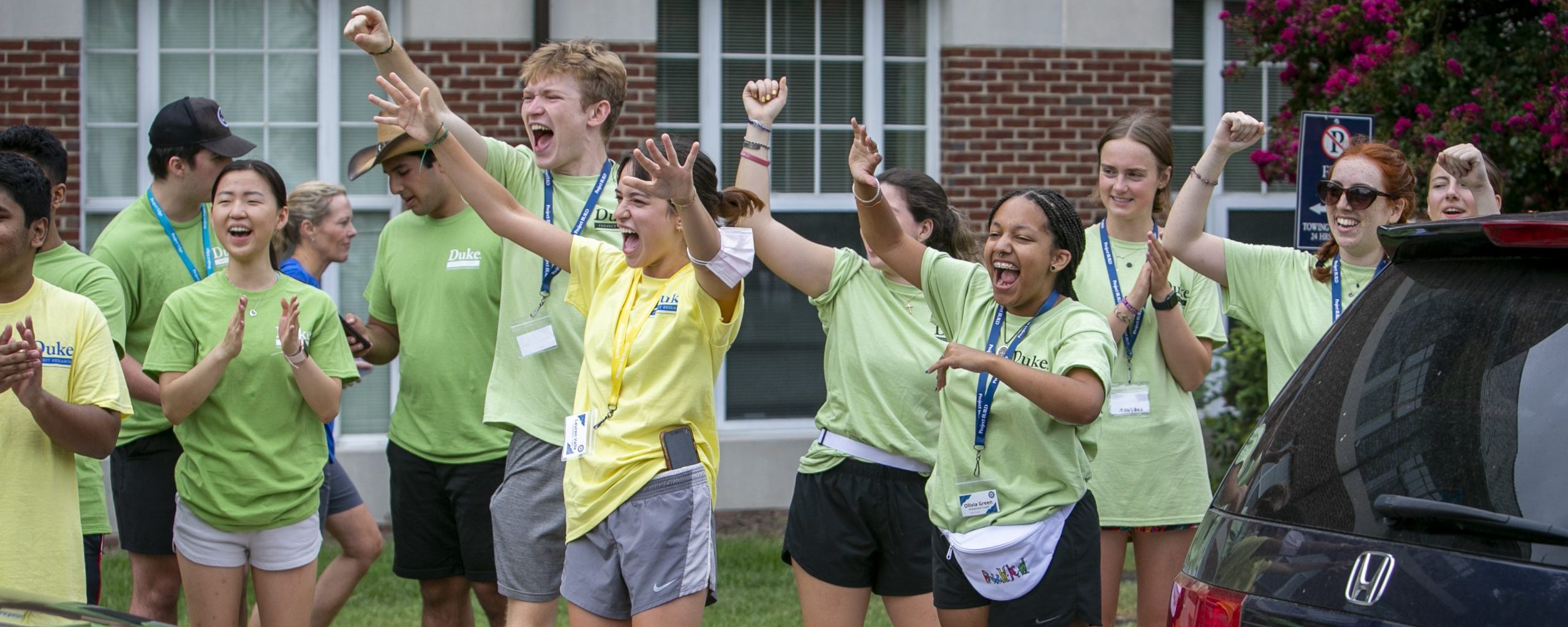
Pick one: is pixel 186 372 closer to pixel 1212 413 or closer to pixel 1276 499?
pixel 1276 499

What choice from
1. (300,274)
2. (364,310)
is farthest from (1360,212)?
(364,310)

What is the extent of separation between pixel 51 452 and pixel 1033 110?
21.5 feet

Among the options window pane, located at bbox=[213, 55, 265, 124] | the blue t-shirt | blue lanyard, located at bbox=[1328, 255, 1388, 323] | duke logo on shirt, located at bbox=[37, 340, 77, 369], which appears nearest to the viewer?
duke logo on shirt, located at bbox=[37, 340, 77, 369]

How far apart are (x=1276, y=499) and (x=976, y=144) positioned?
680cm

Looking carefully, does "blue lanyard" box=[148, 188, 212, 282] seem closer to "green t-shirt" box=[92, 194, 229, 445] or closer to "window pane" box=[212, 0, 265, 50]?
"green t-shirt" box=[92, 194, 229, 445]

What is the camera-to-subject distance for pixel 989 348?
152 inches

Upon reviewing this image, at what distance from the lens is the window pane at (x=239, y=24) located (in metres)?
8.62

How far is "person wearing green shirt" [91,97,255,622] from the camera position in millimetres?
5082

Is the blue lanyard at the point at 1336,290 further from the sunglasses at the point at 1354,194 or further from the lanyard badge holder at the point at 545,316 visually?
the lanyard badge holder at the point at 545,316

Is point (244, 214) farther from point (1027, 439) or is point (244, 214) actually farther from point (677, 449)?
point (1027, 439)

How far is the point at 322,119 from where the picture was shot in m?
8.71

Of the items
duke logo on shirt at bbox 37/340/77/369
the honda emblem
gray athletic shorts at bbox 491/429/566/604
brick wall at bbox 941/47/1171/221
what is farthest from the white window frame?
the honda emblem

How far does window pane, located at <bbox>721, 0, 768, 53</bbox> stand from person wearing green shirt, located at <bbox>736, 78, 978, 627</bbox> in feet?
15.3

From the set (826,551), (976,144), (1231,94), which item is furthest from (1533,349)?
(1231,94)
